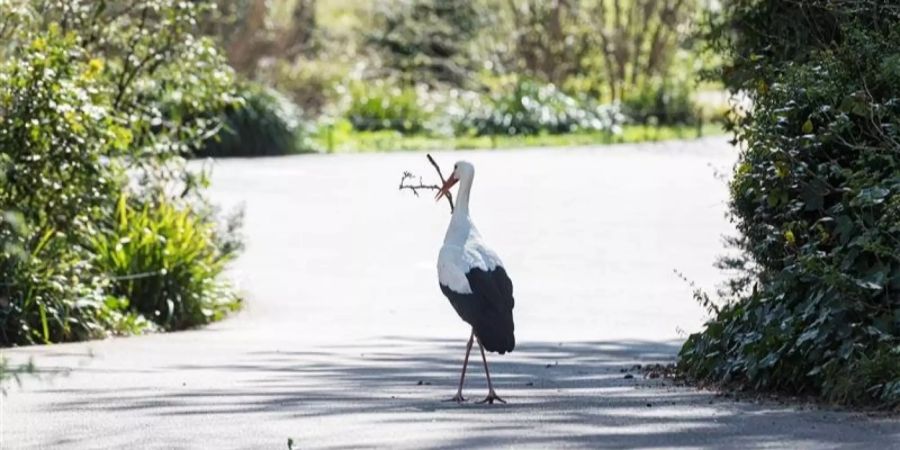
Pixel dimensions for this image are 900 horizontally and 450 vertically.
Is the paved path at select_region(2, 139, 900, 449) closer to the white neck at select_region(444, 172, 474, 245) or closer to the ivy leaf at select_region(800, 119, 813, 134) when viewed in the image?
the white neck at select_region(444, 172, 474, 245)

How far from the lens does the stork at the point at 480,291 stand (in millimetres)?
10195

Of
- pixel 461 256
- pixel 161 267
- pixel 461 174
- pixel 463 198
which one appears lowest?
pixel 161 267

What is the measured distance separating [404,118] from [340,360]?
79.6ft

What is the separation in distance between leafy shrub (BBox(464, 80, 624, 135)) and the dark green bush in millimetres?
24745

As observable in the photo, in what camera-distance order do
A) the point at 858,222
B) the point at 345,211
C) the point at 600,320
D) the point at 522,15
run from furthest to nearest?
the point at 522,15 < the point at 345,211 < the point at 600,320 < the point at 858,222

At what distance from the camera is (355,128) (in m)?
38.0

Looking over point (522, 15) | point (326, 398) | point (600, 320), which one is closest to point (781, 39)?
point (326, 398)

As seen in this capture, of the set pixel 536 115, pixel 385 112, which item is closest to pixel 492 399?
pixel 536 115

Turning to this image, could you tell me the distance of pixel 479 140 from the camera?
35.5 m

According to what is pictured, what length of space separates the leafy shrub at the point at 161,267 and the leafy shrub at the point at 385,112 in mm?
18953

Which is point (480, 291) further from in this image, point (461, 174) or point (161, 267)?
point (161, 267)

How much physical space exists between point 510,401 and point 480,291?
24.9 inches

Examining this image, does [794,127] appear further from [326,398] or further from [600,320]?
[600,320]

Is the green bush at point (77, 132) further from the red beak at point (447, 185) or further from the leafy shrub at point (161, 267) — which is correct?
the red beak at point (447, 185)
